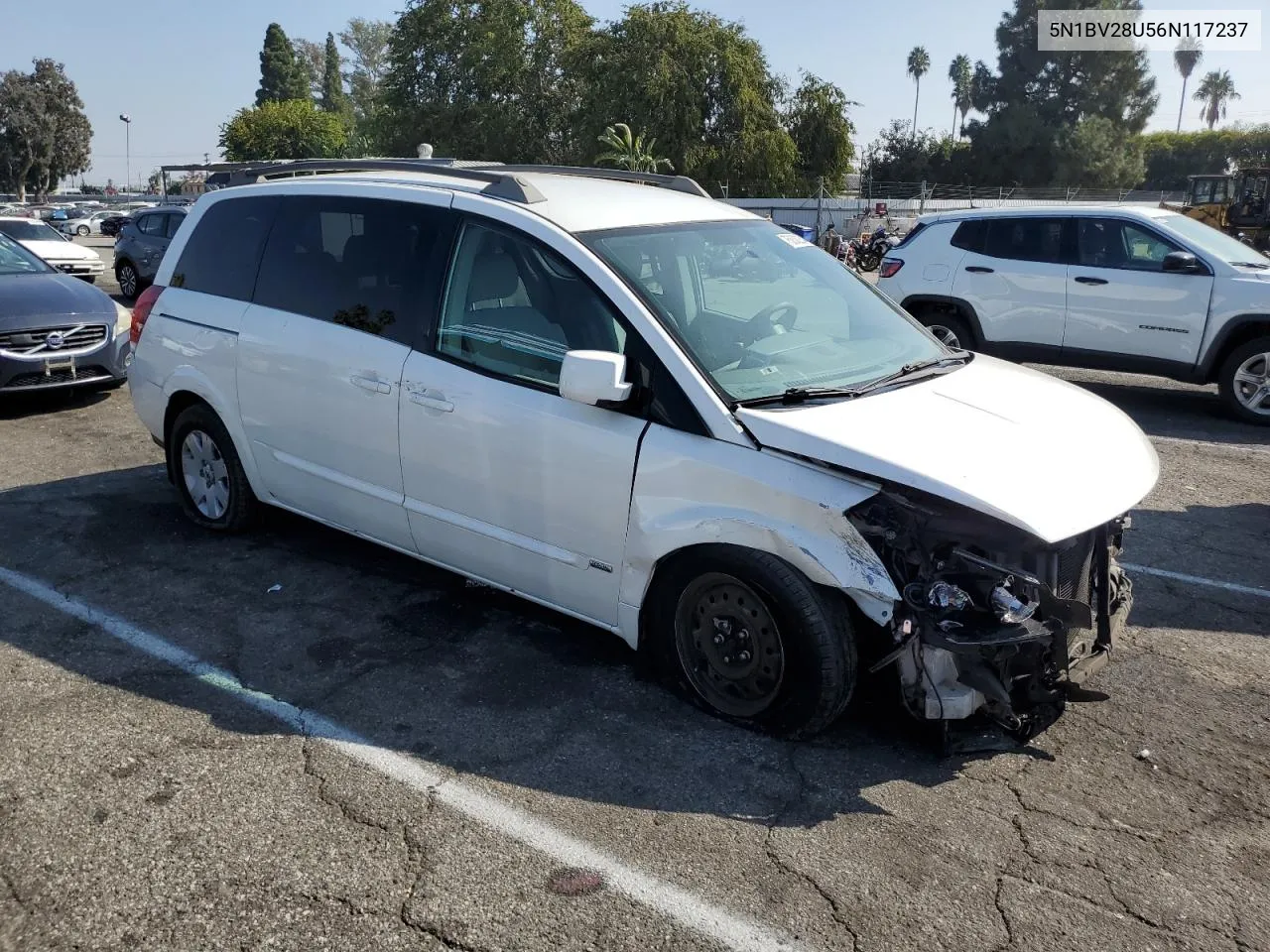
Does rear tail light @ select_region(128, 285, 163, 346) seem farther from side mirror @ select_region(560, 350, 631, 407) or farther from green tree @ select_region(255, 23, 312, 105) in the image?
green tree @ select_region(255, 23, 312, 105)

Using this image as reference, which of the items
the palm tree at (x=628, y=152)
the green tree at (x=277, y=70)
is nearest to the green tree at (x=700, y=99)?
the palm tree at (x=628, y=152)

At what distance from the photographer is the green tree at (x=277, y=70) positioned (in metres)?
94.6

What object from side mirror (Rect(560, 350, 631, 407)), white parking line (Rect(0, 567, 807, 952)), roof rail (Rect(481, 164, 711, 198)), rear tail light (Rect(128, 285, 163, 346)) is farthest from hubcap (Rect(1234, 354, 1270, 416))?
rear tail light (Rect(128, 285, 163, 346))

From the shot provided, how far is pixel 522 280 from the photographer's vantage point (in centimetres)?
424

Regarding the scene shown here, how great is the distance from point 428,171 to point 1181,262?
7178 millimetres

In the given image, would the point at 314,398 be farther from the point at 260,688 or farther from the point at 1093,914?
the point at 1093,914

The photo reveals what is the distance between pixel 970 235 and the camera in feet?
34.6

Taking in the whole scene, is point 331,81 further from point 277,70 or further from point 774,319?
point 774,319

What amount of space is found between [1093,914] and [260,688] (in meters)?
3.04

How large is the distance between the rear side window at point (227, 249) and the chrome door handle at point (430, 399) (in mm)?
1503

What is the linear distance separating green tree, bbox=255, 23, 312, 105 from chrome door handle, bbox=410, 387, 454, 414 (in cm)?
10032

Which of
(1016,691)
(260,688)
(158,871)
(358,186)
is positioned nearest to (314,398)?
(358,186)

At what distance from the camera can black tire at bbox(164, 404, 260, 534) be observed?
5.57m

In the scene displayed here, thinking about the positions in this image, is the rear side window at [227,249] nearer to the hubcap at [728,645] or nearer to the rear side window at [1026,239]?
the hubcap at [728,645]
